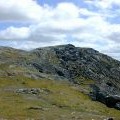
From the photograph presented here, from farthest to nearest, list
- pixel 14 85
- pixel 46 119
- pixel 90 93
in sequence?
pixel 90 93 → pixel 14 85 → pixel 46 119

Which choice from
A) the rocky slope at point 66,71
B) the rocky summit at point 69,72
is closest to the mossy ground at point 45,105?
the rocky summit at point 69,72

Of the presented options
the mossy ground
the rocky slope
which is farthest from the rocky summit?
the mossy ground

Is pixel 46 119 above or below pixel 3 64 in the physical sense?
below

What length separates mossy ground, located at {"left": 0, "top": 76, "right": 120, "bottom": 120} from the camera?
7012 centimetres

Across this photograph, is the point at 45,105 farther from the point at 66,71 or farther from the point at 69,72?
the point at 69,72

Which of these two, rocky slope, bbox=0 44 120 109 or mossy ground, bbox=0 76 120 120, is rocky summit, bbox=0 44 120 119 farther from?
mossy ground, bbox=0 76 120 120

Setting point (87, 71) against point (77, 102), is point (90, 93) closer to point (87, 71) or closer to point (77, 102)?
point (77, 102)

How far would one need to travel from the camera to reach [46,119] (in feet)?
213

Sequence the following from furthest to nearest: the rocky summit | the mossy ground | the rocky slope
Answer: the rocky slope < the rocky summit < the mossy ground

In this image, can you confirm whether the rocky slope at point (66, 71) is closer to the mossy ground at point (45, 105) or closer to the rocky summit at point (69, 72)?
the rocky summit at point (69, 72)

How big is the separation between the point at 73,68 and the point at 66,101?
87168mm

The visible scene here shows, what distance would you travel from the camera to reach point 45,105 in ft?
279

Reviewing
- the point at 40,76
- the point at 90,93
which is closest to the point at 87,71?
the point at 40,76

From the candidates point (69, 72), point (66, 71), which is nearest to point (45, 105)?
point (66, 71)
